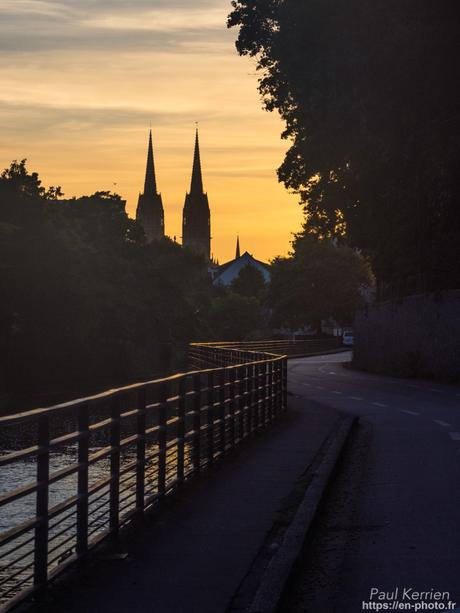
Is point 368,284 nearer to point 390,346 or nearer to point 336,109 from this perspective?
point 390,346

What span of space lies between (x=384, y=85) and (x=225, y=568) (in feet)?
99.2

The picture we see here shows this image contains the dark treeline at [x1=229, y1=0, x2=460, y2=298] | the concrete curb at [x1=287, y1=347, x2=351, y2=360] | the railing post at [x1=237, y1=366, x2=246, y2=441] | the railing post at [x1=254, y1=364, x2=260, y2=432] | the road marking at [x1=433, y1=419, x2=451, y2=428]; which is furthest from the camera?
the concrete curb at [x1=287, y1=347, x2=351, y2=360]

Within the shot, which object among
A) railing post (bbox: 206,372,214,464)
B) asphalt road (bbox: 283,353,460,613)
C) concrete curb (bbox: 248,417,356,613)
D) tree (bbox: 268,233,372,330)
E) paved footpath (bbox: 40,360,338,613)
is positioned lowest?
asphalt road (bbox: 283,353,460,613)

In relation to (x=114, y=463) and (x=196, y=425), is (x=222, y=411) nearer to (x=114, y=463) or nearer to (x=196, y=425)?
(x=196, y=425)

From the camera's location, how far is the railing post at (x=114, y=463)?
9.41 metres

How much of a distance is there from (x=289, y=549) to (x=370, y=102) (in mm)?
30284

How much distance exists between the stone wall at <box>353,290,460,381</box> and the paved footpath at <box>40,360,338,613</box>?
3142 centimetres

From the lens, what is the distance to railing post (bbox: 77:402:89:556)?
8.32 m

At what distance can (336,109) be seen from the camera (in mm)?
38500

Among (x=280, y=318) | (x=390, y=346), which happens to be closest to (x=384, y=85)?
(x=390, y=346)

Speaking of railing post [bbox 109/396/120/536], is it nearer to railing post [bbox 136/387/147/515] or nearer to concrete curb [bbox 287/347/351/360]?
railing post [bbox 136/387/147/515]

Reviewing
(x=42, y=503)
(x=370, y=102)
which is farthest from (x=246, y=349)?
(x=42, y=503)

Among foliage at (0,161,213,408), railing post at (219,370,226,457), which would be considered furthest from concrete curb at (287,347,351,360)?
railing post at (219,370,226,457)

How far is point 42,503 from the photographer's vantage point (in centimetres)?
742
